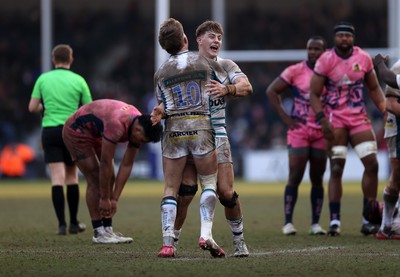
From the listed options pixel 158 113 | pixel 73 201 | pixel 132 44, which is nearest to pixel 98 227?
pixel 73 201

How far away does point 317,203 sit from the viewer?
12.8 meters

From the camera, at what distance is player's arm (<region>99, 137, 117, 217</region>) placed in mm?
10656

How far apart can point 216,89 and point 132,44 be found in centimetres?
2550

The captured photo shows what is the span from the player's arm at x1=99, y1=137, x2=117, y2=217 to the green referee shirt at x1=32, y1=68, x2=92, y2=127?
2.04m

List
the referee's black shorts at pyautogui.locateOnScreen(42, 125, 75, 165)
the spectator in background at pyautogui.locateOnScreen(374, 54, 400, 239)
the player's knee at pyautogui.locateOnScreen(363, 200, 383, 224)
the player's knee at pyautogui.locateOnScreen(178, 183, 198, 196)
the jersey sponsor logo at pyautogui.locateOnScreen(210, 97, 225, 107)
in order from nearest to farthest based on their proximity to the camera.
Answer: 1. the jersey sponsor logo at pyautogui.locateOnScreen(210, 97, 225, 107)
2. the player's knee at pyautogui.locateOnScreen(178, 183, 198, 196)
3. the spectator in background at pyautogui.locateOnScreen(374, 54, 400, 239)
4. the player's knee at pyautogui.locateOnScreen(363, 200, 383, 224)
5. the referee's black shorts at pyautogui.locateOnScreen(42, 125, 75, 165)

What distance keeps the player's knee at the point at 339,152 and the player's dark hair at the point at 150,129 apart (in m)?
2.83

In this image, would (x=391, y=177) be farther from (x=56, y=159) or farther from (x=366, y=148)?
(x=56, y=159)

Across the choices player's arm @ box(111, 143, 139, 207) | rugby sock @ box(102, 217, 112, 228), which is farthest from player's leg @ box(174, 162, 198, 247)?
rugby sock @ box(102, 217, 112, 228)

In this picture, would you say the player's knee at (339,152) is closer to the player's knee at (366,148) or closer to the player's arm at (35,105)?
the player's knee at (366,148)

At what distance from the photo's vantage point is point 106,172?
10758mm

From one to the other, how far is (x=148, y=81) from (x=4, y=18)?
217 inches

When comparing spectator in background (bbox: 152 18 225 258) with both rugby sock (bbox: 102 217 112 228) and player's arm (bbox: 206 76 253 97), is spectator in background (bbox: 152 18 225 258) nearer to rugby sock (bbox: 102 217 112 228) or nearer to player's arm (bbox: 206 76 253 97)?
player's arm (bbox: 206 76 253 97)

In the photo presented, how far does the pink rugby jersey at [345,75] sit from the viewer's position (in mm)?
12281

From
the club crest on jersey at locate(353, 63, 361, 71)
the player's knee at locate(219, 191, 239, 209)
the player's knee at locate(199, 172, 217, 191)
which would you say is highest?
the club crest on jersey at locate(353, 63, 361, 71)
